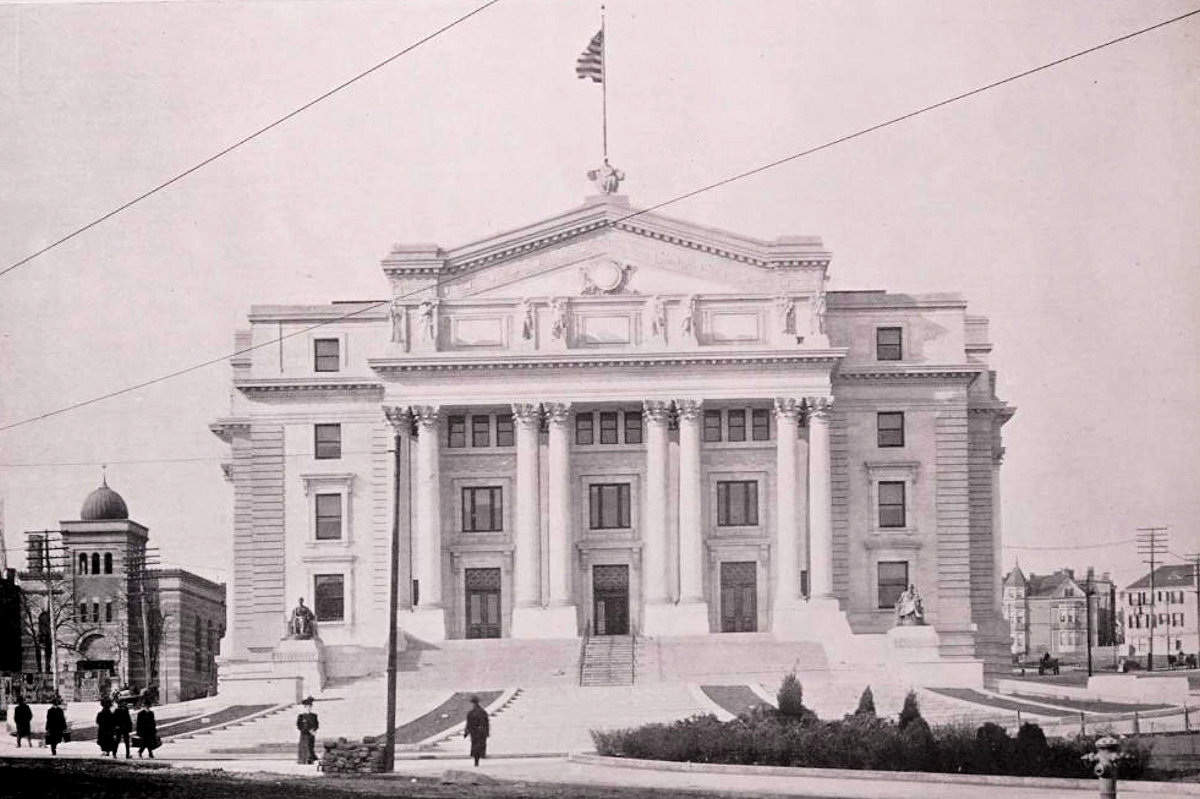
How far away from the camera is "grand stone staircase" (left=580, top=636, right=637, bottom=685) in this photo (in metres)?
41.3

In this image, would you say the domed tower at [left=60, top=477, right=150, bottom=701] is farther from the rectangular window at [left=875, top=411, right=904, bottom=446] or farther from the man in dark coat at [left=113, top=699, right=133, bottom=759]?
the man in dark coat at [left=113, top=699, right=133, bottom=759]

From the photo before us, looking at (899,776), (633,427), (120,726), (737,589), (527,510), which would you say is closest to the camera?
(899,776)

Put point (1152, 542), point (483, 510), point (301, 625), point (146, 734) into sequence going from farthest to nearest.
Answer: point (483, 510) < point (301, 625) < point (1152, 542) < point (146, 734)

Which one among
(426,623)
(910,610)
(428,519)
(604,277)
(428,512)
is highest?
(604,277)

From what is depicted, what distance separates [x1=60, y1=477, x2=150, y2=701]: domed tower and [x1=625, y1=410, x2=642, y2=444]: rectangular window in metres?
16.8

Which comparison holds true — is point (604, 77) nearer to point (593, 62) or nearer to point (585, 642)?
point (593, 62)

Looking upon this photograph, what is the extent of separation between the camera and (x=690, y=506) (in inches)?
1871

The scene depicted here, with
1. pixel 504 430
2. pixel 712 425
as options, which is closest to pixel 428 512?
pixel 504 430

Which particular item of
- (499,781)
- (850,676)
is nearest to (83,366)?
(499,781)

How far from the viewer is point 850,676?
39750mm

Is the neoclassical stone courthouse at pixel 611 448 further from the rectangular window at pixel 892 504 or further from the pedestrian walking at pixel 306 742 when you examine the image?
the pedestrian walking at pixel 306 742

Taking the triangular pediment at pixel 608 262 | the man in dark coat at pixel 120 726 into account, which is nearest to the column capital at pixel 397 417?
the triangular pediment at pixel 608 262

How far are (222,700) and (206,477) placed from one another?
447 cm

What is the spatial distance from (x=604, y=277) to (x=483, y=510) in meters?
6.62
